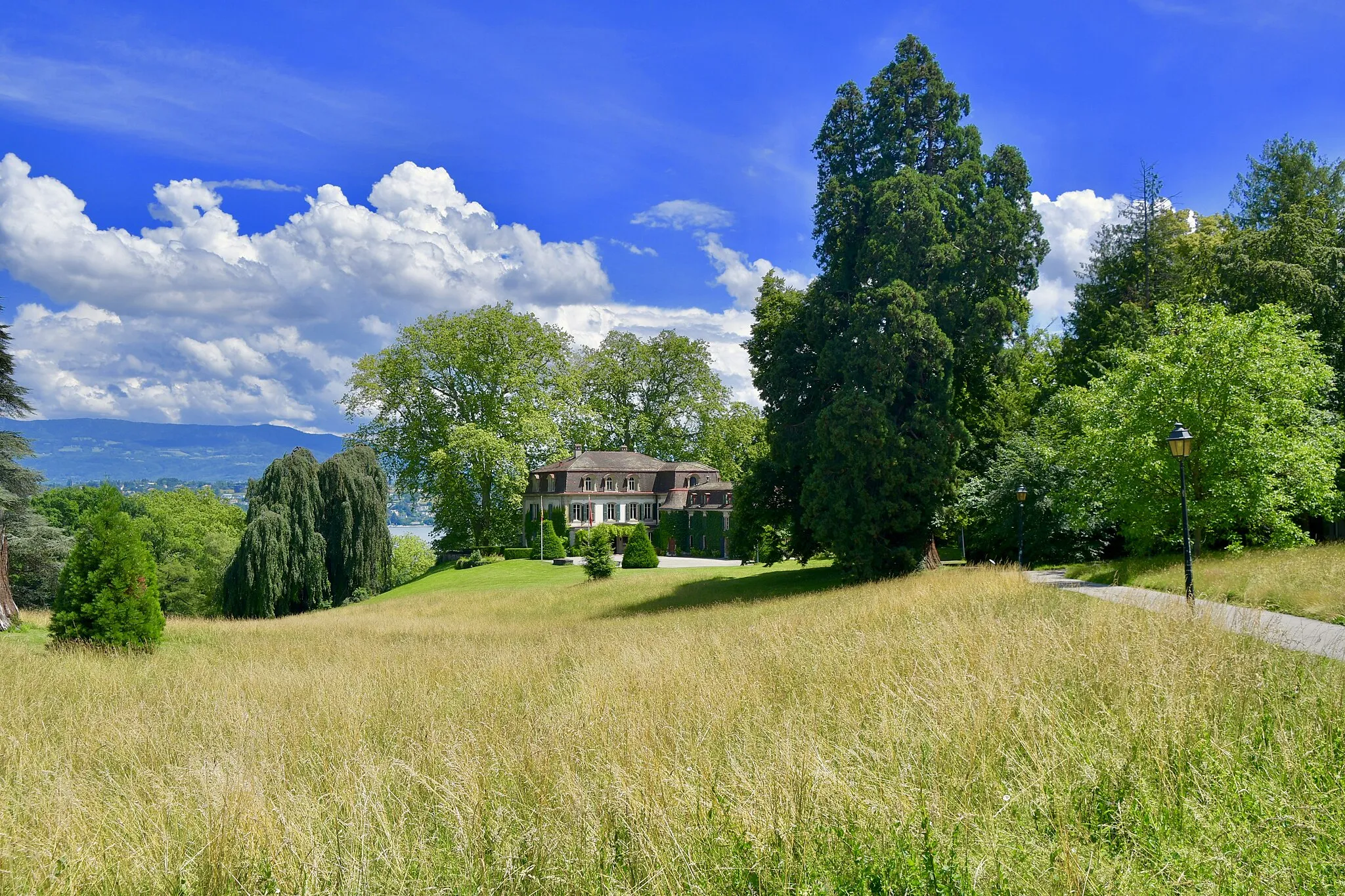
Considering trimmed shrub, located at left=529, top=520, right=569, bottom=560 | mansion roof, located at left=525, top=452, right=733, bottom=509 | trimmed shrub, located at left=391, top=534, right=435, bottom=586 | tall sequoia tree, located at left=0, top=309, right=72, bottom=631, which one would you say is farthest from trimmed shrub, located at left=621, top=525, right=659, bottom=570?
trimmed shrub, located at left=391, top=534, right=435, bottom=586

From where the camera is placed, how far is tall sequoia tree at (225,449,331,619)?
102 ft

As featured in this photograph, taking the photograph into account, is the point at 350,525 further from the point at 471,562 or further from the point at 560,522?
the point at 560,522

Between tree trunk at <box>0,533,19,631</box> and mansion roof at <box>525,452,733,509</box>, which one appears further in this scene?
mansion roof at <box>525,452,733,509</box>

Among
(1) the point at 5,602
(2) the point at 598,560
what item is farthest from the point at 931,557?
(1) the point at 5,602

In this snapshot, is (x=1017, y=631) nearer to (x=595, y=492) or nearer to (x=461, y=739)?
(x=461, y=739)

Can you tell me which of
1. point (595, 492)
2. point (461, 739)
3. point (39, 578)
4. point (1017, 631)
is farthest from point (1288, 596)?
point (595, 492)

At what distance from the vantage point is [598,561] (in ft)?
122

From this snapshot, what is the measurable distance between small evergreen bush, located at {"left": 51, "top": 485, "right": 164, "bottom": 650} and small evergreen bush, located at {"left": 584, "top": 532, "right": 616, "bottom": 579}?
78.1ft

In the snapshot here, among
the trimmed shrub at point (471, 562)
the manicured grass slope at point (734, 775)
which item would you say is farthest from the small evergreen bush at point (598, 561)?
the manicured grass slope at point (734, 775)

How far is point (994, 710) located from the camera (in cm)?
552

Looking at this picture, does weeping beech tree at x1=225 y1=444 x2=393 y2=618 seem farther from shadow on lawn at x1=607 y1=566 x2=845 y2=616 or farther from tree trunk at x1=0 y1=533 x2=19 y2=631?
shadow on lawn at x1=607 y1=566 x2=845 y2=616

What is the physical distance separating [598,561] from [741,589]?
10.7 metres

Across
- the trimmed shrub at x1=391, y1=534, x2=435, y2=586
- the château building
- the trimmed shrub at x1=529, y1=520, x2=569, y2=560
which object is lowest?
the trimmed shrub at x1=391, y1=534, x2=435, y2=586

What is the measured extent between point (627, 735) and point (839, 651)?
3.68 metres
